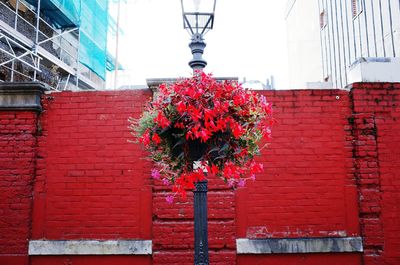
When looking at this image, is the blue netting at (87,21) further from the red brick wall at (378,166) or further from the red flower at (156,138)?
the red flower at (156,138)

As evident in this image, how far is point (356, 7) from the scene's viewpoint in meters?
11.9

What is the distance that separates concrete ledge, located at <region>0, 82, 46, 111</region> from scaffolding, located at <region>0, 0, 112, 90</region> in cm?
650

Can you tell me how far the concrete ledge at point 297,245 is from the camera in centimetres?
506

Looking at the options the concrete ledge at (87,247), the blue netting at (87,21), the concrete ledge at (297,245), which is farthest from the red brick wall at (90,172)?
the blue netting at (87,21)

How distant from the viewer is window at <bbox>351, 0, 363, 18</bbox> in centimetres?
1143

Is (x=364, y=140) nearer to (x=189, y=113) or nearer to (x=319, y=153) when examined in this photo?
(x=319, y=153)

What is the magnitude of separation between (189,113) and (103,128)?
2767mm

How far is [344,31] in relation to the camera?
13164 mm

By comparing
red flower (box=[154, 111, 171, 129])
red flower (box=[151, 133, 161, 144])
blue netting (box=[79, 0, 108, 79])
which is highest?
blue netting (box=[79, 0, 108, 79])

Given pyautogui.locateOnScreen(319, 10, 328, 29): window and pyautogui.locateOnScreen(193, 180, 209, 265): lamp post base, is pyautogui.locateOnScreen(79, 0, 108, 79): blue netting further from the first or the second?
pyautogui.locateOnScreen(193, 180, 209, 265): lamp post base

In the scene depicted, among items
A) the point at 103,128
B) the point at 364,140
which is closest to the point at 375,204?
the point at 364,140

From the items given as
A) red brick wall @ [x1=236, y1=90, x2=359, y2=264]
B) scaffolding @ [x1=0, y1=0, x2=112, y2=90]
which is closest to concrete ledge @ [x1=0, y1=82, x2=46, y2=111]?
red brick wall @ [x1=236, y1=90, x2=359, y2=264]

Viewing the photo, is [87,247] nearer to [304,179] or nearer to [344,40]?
[304,179]

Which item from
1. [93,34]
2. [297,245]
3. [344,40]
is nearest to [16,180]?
[297,245]
